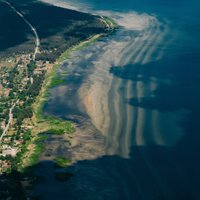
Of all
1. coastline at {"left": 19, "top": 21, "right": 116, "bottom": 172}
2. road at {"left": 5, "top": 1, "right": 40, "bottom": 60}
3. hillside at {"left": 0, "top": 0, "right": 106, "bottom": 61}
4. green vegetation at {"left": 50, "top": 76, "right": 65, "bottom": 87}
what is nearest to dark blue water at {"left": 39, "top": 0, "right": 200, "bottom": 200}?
green vegetation at {"left": 50, "top": 76, "right": 65, "bottom": 87}

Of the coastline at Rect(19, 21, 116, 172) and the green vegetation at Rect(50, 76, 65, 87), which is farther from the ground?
the green vegetation at Rect(50, 76, 65, 87)

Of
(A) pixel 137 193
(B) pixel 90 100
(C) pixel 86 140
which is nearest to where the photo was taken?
(A) pixel 137 193

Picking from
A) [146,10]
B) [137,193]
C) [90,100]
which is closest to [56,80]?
[90,100]

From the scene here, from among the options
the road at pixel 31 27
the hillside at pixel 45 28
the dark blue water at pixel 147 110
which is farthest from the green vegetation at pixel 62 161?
the road at pixel 31 27

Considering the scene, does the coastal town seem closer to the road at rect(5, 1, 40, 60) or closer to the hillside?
the road at rect(5, 1, 40, 60)

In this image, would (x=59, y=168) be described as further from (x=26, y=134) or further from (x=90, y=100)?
(x=90, y=100)

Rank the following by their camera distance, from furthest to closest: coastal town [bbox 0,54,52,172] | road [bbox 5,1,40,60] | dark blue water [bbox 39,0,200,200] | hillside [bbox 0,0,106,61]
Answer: road [bbox 5,1,40,60] → hillside [bbox 0,0,106,61] → coastal town [bbox 0,54,52,172] → dark blue water [bbox 39,0,200,200]

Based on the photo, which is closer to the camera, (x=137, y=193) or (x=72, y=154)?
(x=137, y=193)
